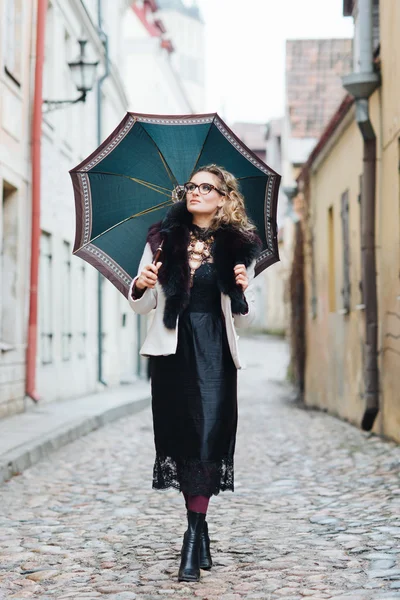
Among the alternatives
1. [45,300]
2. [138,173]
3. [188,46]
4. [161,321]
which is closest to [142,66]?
[45,300]

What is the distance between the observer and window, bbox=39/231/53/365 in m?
15.8

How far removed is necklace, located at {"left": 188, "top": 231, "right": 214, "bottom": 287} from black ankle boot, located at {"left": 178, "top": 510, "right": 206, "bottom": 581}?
109 cm

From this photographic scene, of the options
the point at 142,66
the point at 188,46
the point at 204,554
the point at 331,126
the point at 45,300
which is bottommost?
the point at 204,554

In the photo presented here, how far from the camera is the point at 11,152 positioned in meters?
12.8

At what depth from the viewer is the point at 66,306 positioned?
58.9 ft

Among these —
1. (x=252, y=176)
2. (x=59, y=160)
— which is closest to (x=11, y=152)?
(x=59, y=160)

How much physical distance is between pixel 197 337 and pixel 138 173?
947mm

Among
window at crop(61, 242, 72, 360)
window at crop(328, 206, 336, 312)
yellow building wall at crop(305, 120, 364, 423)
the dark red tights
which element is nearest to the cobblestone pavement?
the dark red tights

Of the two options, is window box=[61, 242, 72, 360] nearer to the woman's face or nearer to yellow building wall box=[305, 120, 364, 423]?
yellow building wall box=[305, 120, 364, 423]

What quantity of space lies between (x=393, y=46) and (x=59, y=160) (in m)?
7.79

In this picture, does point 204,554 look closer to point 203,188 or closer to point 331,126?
point 203,188

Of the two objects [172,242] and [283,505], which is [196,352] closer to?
[172,242]

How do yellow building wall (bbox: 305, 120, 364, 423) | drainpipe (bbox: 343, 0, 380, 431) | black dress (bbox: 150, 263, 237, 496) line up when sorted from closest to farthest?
black dress (bbox: 150, 263, 237, 496)
drainpipe (bbox: 343, 0, 380, 431)
yellow building wall (bbox: 305, 120, 364, 423)

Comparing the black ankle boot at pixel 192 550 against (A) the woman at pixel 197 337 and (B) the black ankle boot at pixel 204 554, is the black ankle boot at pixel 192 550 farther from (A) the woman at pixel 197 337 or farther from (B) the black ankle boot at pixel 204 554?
(B) the black ankle boot at pixel 204 554
